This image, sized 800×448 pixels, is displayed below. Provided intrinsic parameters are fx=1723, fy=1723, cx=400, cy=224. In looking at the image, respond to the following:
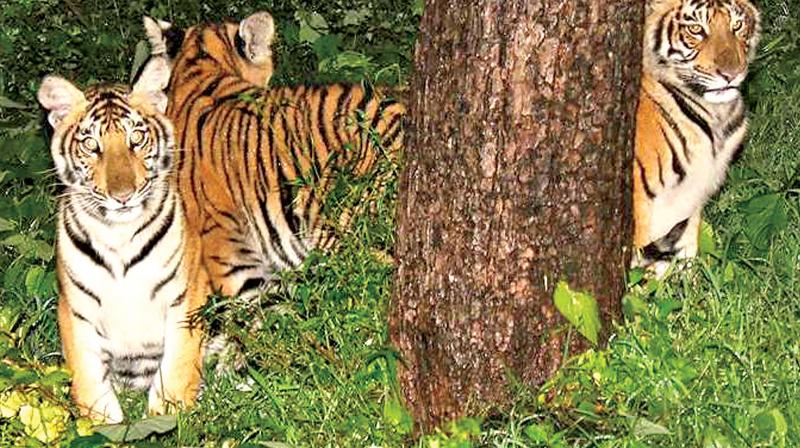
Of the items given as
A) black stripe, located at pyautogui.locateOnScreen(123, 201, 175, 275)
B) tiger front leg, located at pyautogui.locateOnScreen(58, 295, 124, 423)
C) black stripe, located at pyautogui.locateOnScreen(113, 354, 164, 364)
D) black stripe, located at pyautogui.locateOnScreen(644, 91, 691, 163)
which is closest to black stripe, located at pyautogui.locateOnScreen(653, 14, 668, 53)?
black stripe, located at pyautogui.locateOnScreen(644, 91, 691, 163)

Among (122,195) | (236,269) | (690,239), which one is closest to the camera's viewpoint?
(122,195)

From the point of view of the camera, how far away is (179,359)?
16.8 ft

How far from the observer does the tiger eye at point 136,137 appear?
Result: 5120 millimetres

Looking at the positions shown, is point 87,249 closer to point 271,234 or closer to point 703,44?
point 271,234

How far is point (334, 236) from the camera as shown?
5.53m

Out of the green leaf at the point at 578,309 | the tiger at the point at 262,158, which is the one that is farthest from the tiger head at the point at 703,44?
the green leaf at the point at 578,309

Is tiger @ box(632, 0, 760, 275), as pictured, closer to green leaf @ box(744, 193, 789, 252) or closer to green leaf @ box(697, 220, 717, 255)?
green leaf @ box(697, 220, 717, 255)

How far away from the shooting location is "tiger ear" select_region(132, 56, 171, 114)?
523 centimetres

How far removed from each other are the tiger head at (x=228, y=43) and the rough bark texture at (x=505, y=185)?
6.22 ft

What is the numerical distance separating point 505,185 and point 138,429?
114cm

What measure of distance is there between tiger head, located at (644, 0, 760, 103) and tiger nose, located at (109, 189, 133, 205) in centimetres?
173

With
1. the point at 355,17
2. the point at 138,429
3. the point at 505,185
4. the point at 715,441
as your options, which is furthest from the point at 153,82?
the point at 355,17

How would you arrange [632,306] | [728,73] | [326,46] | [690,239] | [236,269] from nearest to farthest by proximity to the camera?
[632,306]
[728,73]
[690,239]
[236,269]
[326,46]

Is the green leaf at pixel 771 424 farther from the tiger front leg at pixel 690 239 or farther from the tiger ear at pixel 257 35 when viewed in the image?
the tiger ear at pixel 257 35
